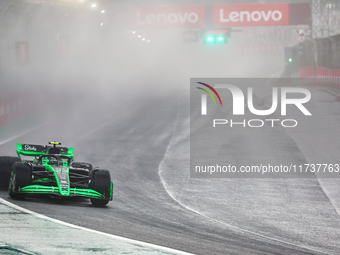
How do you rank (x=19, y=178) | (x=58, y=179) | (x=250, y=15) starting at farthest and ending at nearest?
(x=250, y=15)
(x=58, y=179)
(x=19, y=178)

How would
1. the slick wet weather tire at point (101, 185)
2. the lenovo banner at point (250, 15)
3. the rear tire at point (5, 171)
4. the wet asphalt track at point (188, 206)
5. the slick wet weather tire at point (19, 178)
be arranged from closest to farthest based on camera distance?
the wet asphalt track at point (188, 206)
the slick wet weather tire at point (19, 178)
the slick wet weather tire at point (101, 185)
the rear tire at point (5, 171)
the lenovo banner at point (250, 15)

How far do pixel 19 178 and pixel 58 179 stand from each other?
27.1 inches

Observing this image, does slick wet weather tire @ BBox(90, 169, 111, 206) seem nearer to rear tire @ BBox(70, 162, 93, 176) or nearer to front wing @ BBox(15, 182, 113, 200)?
front wing @ BBox(15, 182, 113, 200)

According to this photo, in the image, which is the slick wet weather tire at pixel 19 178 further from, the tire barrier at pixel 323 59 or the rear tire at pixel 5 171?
the tire barrier at pixel 323 59

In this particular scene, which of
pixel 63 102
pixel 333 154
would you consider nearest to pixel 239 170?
pixel 333 154

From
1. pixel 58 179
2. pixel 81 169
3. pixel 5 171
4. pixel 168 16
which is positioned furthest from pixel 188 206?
pixel 168 16

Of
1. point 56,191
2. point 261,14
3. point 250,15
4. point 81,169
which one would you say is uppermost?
point 261,14

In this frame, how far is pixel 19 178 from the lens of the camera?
13016 mm

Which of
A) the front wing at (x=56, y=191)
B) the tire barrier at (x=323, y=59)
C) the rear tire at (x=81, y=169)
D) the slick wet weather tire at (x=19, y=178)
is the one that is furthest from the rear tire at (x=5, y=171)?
the tire barrier at (x=323, y=59)

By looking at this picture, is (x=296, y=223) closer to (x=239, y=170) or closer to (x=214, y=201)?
(x=214, y=201)

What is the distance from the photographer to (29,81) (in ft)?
192

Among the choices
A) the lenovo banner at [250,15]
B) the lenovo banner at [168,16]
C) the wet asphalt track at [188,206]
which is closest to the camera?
the wet asphalt track at [188,206]

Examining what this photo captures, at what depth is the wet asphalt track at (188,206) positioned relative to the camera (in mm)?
10727

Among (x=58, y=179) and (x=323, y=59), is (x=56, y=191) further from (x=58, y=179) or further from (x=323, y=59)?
(x=323, y=59)
